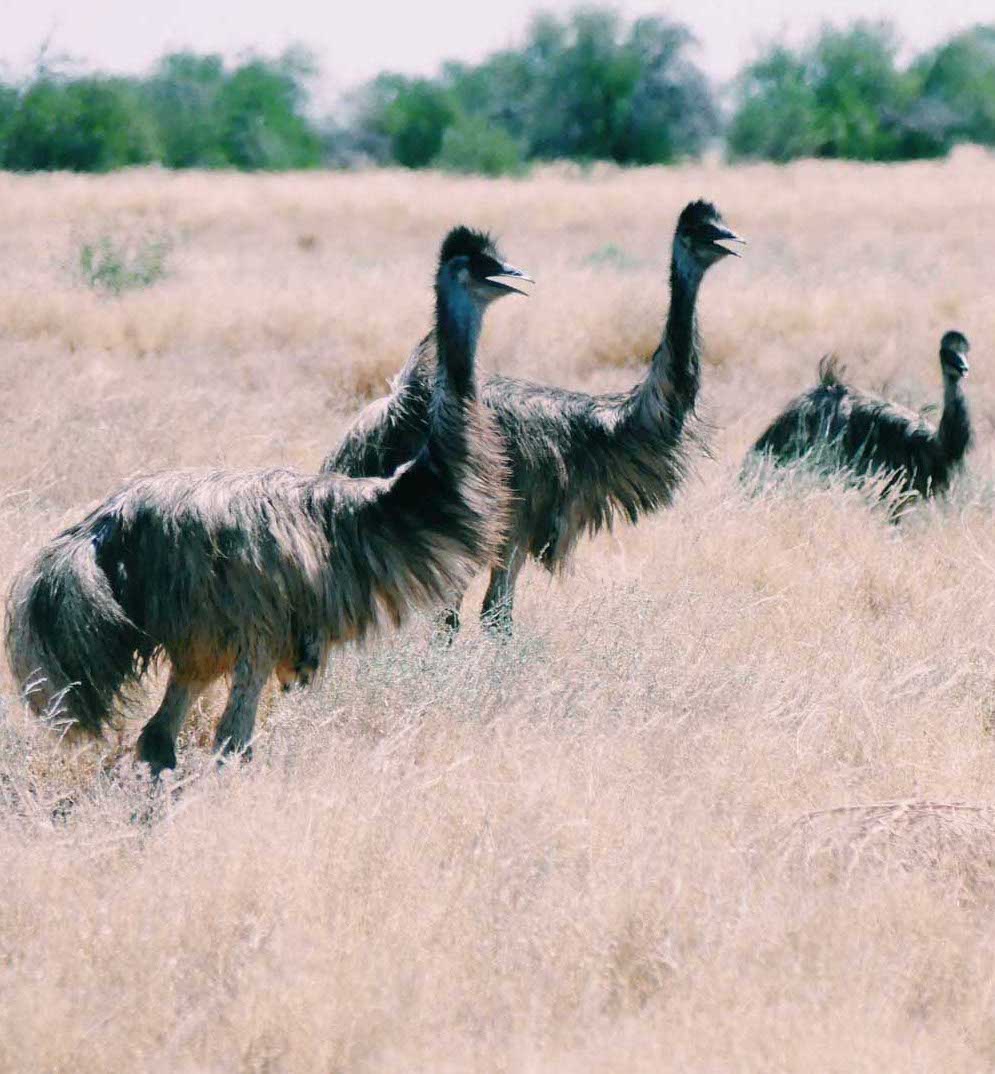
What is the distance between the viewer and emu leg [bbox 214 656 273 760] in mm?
4043

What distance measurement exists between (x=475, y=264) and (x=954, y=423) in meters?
4.24

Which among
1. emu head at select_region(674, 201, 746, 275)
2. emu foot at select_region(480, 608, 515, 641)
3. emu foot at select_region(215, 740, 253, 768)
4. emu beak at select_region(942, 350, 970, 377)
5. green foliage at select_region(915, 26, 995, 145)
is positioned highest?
green foliage at select_region(915, 26, 995, 145)

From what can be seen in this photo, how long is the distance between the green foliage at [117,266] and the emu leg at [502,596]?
785cm

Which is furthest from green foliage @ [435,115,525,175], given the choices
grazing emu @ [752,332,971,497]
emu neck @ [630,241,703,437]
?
emu neck @ [630,241,703,437]

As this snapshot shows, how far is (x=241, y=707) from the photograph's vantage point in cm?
408

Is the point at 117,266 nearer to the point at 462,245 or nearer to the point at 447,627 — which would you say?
the point at 447,627

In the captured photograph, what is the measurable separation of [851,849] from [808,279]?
11.9m

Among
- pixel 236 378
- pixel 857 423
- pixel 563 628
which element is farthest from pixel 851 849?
pixel 236 378

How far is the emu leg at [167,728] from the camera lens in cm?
417

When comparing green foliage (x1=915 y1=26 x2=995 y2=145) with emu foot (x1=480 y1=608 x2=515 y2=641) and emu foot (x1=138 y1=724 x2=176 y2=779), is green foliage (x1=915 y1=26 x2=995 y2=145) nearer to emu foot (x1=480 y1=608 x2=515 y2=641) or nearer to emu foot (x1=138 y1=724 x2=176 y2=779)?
emu foot (x1=480 y1=608 x2=515 y2=641)

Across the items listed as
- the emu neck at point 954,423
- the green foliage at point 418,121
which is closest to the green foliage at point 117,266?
the emu neck at point 954,423

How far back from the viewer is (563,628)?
561 centimetres

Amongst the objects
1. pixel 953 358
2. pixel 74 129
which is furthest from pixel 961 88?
pixel 953 358

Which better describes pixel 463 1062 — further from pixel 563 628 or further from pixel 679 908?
pixel 563 628
